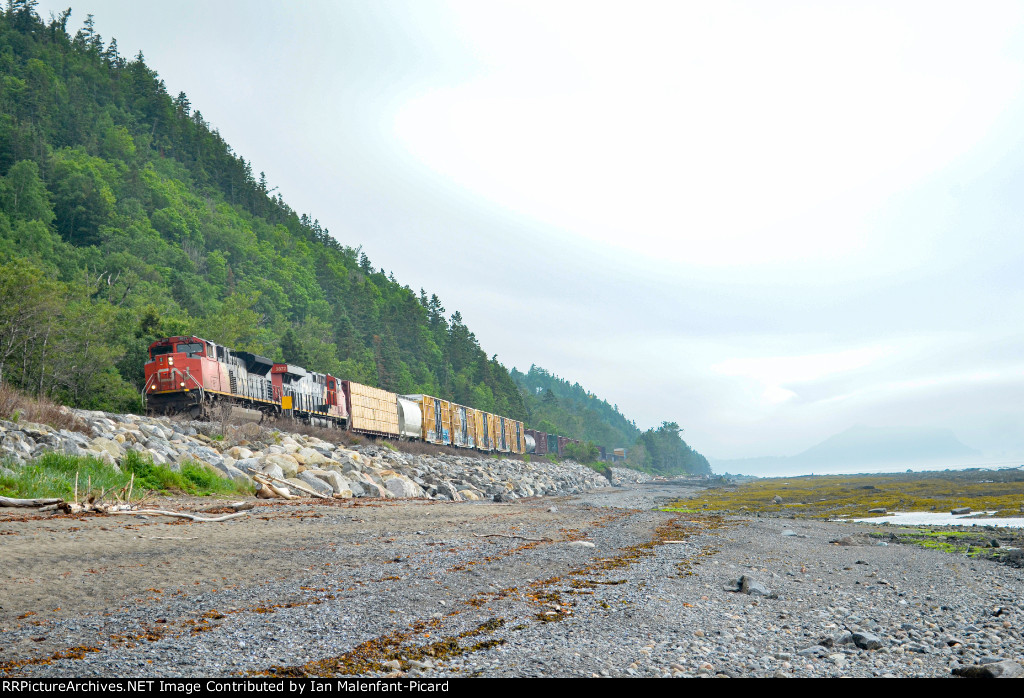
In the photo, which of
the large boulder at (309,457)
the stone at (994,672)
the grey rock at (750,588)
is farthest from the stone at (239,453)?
the stone at (994,672)

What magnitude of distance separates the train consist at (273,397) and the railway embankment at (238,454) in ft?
11.9

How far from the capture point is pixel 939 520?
28484 millimetres

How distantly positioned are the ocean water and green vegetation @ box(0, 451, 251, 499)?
26.8m

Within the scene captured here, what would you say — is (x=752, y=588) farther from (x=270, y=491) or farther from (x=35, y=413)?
(x=35, y=413)

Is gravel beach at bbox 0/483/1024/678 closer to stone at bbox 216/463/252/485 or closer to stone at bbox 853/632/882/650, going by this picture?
stone at bbox 853/632/882/650

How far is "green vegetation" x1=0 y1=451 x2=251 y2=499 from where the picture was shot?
44.6ft

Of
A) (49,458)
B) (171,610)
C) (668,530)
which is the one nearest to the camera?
(171,610)

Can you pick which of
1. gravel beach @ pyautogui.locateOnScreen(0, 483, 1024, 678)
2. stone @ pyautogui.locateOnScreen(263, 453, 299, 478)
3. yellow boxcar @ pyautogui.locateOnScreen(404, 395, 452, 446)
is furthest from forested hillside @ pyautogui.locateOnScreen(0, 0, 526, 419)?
gravel beach @ pyautogui.locateOnScreen(0, 483, 1024, 678)

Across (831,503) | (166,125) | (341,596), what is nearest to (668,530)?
(341,596)

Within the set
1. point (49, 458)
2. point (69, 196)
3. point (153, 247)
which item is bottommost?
point (49, 458)

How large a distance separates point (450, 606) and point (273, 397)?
31.5 meters

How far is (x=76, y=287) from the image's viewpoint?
41031 millimetres
